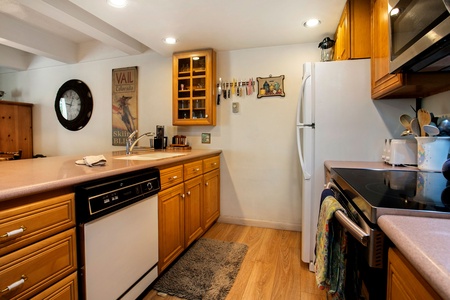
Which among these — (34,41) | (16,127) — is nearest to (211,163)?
(34,41)

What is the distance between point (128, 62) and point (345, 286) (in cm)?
336

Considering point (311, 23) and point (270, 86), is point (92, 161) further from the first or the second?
point (311, 23)

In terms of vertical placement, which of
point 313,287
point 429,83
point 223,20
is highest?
point 223,20

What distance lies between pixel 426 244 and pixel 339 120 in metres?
1.45

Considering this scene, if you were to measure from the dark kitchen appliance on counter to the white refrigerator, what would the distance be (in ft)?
2.15

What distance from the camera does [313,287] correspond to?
1655 millimetres

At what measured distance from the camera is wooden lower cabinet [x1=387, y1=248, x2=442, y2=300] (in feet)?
1.61

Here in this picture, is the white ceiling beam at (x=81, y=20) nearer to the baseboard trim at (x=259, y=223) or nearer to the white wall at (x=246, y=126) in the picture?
the white wall at (x=246, y=126)

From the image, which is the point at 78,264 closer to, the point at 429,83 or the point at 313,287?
the point at 313,287

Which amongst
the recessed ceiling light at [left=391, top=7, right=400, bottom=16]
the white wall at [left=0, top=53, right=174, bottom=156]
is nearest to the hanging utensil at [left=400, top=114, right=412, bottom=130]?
the recessed ceiling light at [left=391, top=7, right=400, bottom=16]

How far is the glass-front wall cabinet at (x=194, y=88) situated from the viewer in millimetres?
2705

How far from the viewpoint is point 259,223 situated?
9.05 ft

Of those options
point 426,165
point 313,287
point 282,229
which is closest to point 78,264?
point 313,287

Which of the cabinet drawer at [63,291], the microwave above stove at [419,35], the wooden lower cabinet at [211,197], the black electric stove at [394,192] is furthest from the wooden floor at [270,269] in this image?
the microwave above stove at [419,35]
